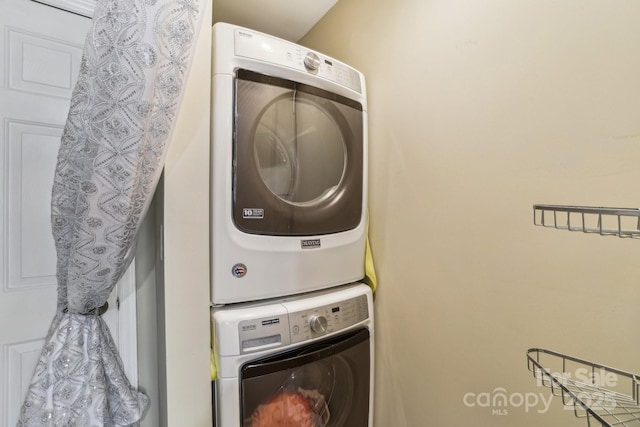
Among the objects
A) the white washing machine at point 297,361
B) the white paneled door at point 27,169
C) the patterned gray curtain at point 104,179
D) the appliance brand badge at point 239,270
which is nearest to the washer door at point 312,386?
the white washing machine at point 297,361

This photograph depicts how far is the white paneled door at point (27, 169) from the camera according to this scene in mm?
980

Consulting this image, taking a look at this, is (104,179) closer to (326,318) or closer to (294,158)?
(294,158)

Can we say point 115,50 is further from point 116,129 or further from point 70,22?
point 70,22

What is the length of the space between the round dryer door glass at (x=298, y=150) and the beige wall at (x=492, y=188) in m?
0.23

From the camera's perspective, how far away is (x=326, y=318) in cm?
106

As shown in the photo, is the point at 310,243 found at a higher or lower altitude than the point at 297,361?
higher

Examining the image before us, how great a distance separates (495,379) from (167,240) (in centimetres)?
107

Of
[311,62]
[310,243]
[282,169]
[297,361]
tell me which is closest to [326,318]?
[297,361]

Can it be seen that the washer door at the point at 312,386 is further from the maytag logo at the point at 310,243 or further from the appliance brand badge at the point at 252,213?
the appliance brand badge at the point at 252,213

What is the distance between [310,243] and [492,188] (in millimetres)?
627

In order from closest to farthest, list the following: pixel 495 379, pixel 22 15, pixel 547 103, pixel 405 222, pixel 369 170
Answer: pixel 547 103 → pixel 495 379 → pixel 22 15 → pixel 405 222 → pixel 369 170

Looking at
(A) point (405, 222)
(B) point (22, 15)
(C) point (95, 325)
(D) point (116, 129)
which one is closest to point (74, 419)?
(C) point (95, 325)

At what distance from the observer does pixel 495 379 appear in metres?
0.89

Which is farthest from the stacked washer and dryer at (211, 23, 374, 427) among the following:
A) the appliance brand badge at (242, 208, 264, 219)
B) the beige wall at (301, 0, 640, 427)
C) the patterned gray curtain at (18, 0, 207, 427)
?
the patterned gray curtain at (18, 0, 207, 427)
